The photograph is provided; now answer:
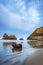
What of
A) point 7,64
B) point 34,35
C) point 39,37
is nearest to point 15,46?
point 7,64

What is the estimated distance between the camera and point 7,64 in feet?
27.9

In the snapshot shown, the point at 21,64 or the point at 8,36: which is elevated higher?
the point at 8,36

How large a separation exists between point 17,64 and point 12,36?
4059 inches

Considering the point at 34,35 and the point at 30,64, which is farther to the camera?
the point at 34,35

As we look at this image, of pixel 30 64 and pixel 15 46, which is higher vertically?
pixel 15 46

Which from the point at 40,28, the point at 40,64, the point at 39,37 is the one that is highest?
the point at 40,28

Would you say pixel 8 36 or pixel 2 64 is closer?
pixel 2 64

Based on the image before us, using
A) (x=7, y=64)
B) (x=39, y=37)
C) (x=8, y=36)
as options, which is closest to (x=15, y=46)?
(x=7, y=64)

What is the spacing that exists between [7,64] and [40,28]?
93132mm

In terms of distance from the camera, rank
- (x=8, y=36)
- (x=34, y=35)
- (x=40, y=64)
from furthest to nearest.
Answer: (x=8, y=36), (x=34, y=35), (x=40, y=64)

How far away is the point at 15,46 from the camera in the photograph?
67.2 feet

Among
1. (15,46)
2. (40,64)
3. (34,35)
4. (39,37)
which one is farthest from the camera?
(34,35)

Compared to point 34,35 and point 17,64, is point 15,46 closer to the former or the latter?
point 17,64

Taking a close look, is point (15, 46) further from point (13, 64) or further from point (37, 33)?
point (37, 33)
